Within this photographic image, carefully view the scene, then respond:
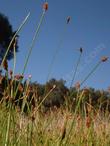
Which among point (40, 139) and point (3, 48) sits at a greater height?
point (3, 48)

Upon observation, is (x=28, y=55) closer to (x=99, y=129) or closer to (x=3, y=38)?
(x=99, y=129)

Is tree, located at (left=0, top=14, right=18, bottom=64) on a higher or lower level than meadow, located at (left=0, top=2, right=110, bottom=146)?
higher

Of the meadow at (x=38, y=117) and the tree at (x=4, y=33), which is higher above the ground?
the tree at (x=4, y=33)

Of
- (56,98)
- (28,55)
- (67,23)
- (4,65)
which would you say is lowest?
(4,65)

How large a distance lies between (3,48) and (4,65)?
2648 cm

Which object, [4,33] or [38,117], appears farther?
[4,33]

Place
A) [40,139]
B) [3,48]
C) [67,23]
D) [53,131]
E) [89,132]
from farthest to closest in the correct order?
[3,48] < [53,131] < [89,132] < [40,139] < [67,23]

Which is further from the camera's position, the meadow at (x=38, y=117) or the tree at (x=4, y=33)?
the tree at (x=4, y=33)

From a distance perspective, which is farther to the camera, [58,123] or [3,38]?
[3,38]

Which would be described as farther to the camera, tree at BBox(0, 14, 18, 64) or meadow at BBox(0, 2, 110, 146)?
tree at BBox(0, 14, 18, 64)

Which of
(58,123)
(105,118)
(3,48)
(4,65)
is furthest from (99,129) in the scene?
(3,48)

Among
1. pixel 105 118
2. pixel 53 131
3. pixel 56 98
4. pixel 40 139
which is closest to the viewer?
pixel 40 139

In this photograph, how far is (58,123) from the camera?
5.01m

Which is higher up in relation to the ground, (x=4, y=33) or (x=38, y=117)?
(x=4, y=33)
